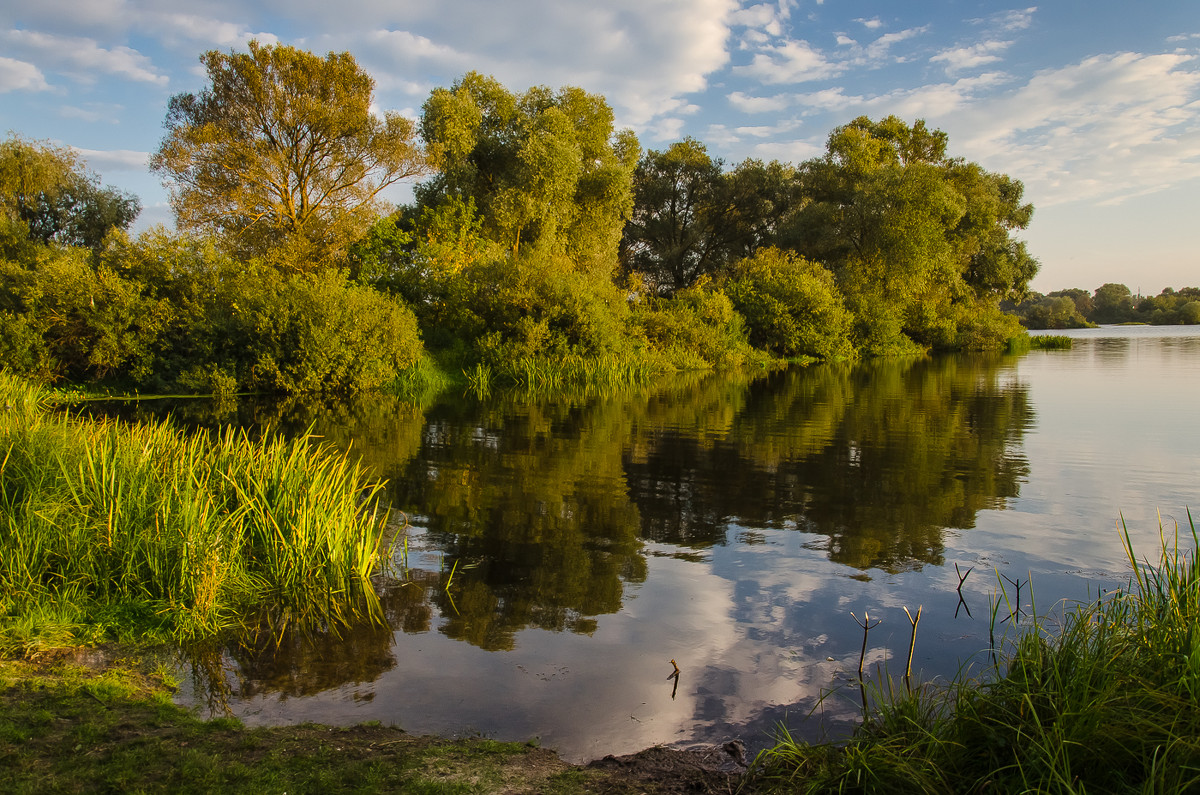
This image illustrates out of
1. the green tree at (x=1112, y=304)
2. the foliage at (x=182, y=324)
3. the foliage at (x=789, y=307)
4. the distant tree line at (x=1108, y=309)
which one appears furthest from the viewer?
the green tree at (x=1112, y=304)

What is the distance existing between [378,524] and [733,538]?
4.54 metres

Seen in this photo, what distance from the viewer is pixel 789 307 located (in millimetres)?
45406

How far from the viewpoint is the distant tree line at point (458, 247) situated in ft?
86.3

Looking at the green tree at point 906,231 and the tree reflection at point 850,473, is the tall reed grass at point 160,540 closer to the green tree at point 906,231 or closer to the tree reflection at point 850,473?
the tree reflection at point 850,473

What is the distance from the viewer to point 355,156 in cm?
3378

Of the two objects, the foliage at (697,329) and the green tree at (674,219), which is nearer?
the foliage at (697,329)

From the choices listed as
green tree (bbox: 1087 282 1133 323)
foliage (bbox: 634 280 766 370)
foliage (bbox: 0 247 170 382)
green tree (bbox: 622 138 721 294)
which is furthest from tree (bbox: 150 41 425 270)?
green tree (bbox: 1087 282 1133 323)

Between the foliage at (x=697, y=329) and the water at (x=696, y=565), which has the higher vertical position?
the foliage at (x=697, y=329)

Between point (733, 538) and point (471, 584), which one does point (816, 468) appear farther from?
→ point (471, 584)

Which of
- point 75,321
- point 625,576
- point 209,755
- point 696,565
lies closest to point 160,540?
point 209,755

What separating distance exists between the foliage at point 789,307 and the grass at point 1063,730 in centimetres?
4150

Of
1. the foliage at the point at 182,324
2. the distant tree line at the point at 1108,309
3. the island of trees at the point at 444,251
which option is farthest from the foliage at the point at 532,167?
the distant tree line at the point at 1108,309

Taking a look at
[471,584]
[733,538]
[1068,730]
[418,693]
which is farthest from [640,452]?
[1068,730]

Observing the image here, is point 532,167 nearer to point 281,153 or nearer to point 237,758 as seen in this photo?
point 281,153
